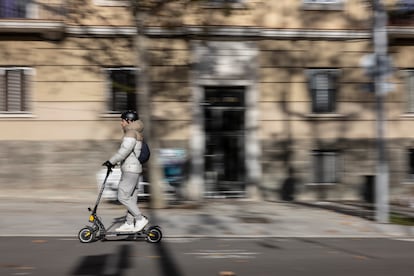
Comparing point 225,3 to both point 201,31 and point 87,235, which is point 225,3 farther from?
point 87,235

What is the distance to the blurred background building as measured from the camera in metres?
13.7

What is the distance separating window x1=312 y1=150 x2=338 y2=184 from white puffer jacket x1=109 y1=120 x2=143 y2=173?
→ 7.59m

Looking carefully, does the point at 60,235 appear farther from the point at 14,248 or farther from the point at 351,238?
the point at 351,238

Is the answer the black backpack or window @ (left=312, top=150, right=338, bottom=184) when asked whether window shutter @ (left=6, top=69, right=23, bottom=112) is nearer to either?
the black backpack

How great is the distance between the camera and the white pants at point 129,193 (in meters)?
8.18

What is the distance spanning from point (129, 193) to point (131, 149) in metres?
0.68

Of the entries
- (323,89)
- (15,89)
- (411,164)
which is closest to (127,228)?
(15,89)

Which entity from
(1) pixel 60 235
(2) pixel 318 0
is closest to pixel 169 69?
(2) pixel 318 0

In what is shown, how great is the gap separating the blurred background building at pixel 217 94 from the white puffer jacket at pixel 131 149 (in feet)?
17.0

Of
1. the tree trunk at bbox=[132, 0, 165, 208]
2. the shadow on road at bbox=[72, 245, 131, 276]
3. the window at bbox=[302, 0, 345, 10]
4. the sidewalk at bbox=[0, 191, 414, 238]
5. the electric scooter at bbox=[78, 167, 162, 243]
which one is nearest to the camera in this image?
the shadow on road at bbox=[72, 245, 131, 276]

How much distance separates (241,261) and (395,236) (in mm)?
3811

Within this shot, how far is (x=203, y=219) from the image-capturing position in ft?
35.3

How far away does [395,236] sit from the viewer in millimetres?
9531

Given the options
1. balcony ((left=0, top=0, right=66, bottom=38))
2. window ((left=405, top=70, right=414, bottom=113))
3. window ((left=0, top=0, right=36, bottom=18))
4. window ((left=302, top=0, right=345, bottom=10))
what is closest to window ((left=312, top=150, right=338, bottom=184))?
window ((left=405, top=70, right=414, bottom=113))
